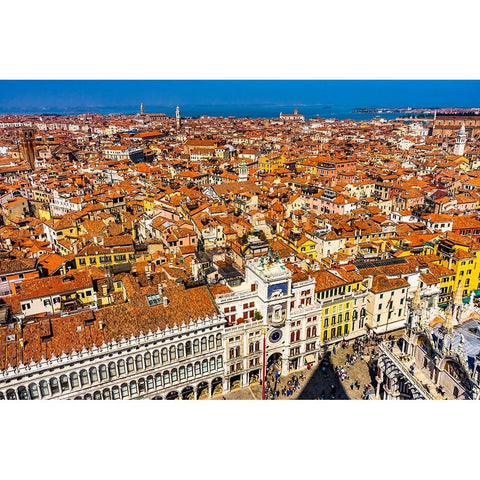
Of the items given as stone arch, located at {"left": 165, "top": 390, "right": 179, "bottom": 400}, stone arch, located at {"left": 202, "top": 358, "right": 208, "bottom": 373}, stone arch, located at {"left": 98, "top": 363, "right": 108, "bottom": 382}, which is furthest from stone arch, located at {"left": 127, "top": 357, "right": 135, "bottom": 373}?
stone arch, located at {"left": 202, "top": 358, "right": 208, "bottom": 373}

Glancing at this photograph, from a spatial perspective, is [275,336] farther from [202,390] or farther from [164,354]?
[164,354]

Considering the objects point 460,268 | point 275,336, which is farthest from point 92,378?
point 460,268

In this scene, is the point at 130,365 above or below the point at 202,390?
above

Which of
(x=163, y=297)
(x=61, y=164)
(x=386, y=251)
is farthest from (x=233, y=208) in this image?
(x=61, y=164)

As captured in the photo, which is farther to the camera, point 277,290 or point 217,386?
point 217,386

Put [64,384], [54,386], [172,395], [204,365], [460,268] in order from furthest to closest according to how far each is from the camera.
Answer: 1. [460,268]
2. [204,365]
3. [172,395]
4. [64,384]
5. [54,386]

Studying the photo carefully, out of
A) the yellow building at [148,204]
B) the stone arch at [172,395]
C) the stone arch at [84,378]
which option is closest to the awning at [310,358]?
the stone arch at [172,395]

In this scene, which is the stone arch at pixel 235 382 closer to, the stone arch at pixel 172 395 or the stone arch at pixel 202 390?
the stone arch at pixel 202 390

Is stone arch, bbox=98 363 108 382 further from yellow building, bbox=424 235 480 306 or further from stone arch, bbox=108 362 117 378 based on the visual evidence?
yellow building, bbox=424 235 480 306
